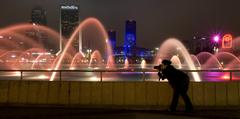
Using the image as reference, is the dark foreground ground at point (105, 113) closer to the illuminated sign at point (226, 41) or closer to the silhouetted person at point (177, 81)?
the silhouetted person at point (177, 81)

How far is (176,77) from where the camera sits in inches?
567

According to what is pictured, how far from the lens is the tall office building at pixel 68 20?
160 meters

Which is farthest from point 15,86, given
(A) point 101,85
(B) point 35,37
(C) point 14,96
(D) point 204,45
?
(B) point 35,37

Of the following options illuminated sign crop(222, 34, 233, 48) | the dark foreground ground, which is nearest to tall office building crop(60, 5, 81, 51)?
illuminated sign crop(222, 34, 233, 48)

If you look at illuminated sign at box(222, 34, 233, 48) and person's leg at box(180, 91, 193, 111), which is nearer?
person's leg at box(180, 91, 193, 111)

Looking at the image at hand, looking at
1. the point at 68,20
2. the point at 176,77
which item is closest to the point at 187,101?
the point at 176,77

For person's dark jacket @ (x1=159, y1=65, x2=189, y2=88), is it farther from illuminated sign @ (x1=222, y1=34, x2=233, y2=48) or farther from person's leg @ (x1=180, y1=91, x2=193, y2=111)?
illuminated sign @ (x1=222, y1=34, x2=233, y2=48)

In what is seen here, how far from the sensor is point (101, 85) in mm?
16453

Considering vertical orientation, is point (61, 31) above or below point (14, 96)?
above

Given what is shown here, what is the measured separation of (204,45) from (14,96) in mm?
114240

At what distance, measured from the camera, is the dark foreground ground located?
13.7 m

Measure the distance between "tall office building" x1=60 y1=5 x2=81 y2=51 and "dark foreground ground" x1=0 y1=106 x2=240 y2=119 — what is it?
130 m

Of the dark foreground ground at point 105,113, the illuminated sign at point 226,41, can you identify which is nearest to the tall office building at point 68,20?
the illuminated sign at point 226,41

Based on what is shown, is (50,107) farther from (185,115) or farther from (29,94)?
(185,115)
